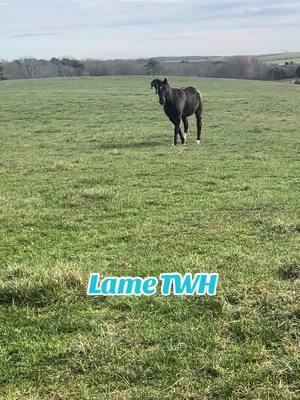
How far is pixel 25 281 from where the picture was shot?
16.2 ft

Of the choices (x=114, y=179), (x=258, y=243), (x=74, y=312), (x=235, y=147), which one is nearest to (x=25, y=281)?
(x=74, y=312)

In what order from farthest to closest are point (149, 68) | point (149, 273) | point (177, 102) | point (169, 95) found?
1. point (149, 68)
2. point (177, 102)
3. point (169, 95)
4. point (149, 273)

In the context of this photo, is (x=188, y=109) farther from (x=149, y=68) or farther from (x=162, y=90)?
(x=149, y=68)

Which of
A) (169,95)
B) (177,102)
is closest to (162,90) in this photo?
(169,95)

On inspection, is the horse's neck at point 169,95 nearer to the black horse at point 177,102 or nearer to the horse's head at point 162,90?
the black horse at point 177,102

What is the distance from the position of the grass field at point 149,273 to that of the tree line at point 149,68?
80889mm

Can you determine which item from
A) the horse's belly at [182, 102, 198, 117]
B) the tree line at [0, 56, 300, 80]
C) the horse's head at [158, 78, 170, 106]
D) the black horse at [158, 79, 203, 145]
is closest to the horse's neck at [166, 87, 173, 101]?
the black horse at [158, 79, 203, 145]

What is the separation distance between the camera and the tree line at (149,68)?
297 ft

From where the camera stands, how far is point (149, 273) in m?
5.48

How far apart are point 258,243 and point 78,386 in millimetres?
3681

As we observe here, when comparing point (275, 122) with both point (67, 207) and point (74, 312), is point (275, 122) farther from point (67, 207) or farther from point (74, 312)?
point (74, 312)

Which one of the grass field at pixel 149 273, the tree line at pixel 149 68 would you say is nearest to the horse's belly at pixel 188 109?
the grass field at pixel 149 273

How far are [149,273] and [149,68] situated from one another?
308 feet

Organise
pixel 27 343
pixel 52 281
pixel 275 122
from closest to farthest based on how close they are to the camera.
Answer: pixel 27 343 < pixel 52 281 < pixel 275 122
